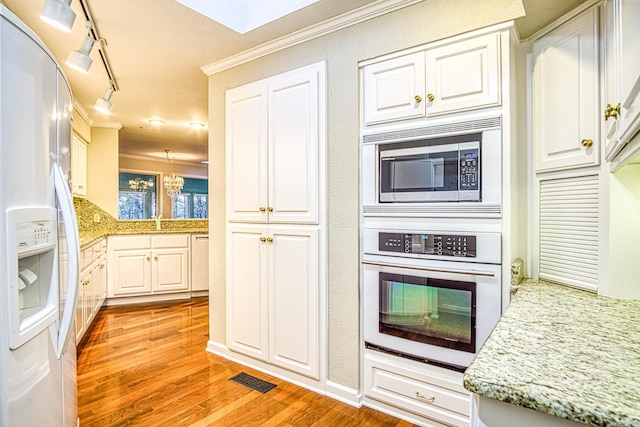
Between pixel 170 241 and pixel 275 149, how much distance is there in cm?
288

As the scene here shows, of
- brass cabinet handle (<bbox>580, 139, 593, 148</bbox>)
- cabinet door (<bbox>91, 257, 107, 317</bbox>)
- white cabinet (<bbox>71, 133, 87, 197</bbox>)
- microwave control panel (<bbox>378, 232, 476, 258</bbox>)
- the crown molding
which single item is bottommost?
cabinet door (<bbox>91, 257, 107, 317</bbox>)

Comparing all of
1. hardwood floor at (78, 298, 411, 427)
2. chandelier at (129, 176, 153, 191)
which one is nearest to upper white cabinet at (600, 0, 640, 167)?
hardwood floor at (78, 298, 411, 427)

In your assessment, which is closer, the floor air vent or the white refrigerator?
the white refrigerator

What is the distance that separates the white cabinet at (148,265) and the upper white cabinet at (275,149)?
2331 millimetres

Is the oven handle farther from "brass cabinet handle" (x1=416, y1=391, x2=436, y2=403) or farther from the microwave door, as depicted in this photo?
"brass cabinet handle" (x1=416, y1=391, x2=436, y2=403)

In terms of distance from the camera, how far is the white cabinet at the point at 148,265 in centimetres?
447

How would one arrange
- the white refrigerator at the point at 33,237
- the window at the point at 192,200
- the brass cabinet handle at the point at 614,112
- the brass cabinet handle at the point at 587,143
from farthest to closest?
the window at the point at 192,200
the brass cabinet handle at the point at 587,143
the brass cabinet handle at the point at 614,112
the white refrigerator at the point at 33,237

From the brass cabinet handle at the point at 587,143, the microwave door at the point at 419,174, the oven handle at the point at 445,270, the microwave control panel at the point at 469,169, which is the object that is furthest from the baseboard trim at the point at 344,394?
the brass cabinet handle at the point at 587,143

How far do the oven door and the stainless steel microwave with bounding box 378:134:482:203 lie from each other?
0.36 meters

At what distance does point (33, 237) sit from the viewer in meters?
1.05

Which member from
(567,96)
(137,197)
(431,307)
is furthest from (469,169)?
(137,197)

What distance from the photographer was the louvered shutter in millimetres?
1574

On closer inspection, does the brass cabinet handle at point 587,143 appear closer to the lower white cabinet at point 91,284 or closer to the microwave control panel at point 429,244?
the microwave control panel at point 429,244

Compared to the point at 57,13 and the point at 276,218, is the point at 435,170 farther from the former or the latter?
the point at 57,13
